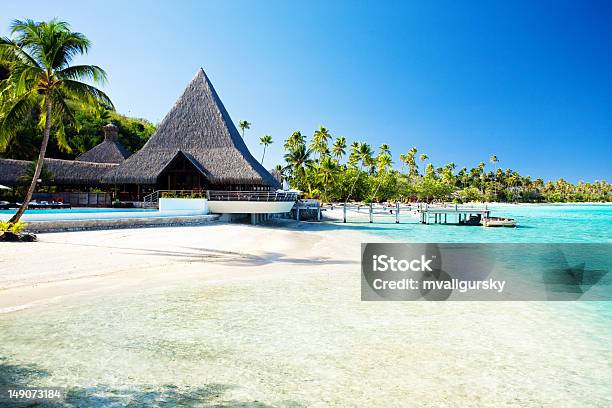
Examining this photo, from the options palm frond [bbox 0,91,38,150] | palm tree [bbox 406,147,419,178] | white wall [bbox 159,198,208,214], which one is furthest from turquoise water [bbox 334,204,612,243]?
palm tree [bbox 406,147,419,178]

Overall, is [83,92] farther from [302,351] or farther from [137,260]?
[302,351]

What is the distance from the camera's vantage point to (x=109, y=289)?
8203 mm

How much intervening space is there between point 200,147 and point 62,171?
1080 centimetres

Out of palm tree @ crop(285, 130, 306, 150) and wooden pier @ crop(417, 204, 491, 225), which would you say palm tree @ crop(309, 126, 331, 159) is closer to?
palm tree @ crop(285, 130, 306, 150)

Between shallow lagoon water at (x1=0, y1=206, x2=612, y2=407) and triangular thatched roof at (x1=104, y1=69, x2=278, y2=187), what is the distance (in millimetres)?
18483

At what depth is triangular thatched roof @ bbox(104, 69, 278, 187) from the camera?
86.2 ft

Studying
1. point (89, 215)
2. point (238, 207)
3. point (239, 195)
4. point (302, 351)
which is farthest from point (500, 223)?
point (302, 351)

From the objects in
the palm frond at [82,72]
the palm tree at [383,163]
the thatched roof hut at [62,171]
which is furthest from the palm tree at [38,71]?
the palm tree at [383,163]

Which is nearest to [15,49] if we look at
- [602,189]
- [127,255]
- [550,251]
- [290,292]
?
[127,255]

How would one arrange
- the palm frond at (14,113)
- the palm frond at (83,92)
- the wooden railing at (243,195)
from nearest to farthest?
the palm frond at (14,113)
the palm frond at (83,92)
the wooden railing at (243,195)

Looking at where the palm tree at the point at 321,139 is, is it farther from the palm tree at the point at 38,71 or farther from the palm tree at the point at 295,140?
the palm tree at the point at 38,71

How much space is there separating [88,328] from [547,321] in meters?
8.06

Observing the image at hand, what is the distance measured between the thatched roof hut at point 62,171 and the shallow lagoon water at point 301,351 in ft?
83.2

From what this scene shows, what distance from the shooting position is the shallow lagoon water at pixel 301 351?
435 centimetres
